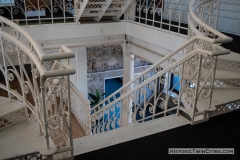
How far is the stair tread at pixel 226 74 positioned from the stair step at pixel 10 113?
2662 millimetres

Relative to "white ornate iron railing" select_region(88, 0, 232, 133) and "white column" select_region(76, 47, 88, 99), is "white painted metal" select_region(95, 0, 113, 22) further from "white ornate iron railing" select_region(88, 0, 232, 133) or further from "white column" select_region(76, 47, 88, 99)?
"white ornate iron railing" select_region(88, 0, 232, 133)

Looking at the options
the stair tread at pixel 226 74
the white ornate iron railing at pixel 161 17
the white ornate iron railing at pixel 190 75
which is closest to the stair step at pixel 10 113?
the white ornate iron railing at pixel 190 75

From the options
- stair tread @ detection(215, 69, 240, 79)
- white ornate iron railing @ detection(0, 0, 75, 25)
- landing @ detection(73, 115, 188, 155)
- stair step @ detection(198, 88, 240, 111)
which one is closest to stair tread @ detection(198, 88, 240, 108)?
stair step @ detection(198, 88, 240, 111)

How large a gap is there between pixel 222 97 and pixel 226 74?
631 mm

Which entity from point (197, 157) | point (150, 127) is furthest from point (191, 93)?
point (197, 157)

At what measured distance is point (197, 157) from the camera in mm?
2621

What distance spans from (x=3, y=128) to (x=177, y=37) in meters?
3.72

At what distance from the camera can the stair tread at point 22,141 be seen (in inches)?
91.3

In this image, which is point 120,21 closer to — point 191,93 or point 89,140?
point 191,93

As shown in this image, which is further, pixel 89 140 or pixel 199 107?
pixel 199 107

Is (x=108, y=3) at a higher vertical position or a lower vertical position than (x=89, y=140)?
higher

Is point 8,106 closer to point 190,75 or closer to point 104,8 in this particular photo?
point 190,75

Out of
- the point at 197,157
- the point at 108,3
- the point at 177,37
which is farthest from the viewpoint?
the point at 108,3

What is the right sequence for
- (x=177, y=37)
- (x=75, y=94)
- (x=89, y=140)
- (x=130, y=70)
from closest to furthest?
(x=89, y=140), (x=177, y=37), (x=75, y=94), (x=130, y=70)
